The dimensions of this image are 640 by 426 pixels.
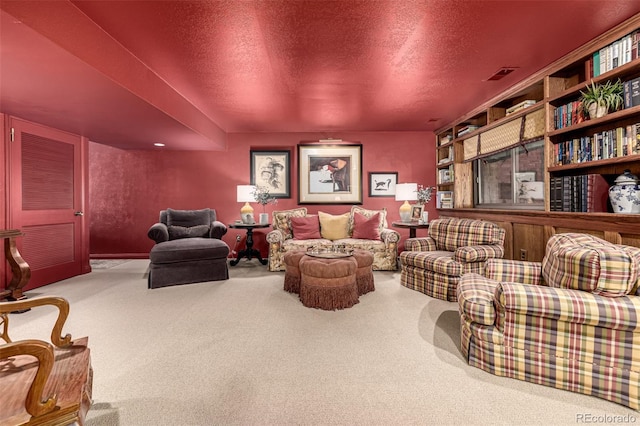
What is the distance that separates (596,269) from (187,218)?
4744mm

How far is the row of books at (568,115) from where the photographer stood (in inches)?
110

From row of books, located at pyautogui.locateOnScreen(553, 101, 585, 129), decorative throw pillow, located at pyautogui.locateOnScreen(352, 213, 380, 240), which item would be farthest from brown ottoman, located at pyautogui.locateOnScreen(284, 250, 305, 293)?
row of books, located at pyautogui.locateOnScreen(553, 101, 585, 129)

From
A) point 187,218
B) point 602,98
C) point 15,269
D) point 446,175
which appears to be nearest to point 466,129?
point 446,175

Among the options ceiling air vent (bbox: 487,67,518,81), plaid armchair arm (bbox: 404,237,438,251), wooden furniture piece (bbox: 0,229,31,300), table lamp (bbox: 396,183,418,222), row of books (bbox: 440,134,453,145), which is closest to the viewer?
ceiling air vent (bbox: 487,67,518,81)

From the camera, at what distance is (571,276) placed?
1743mm

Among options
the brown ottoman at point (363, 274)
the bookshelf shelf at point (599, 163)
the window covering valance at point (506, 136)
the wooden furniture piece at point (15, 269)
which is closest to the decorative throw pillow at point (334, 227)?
the brown ottoman at point (363, 274)

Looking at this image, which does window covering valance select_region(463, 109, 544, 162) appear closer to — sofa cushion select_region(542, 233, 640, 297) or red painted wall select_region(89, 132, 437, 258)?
red painted wall select_region(89, 132, 437, 258)

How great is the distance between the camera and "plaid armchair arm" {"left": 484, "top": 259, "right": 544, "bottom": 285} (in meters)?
2.32

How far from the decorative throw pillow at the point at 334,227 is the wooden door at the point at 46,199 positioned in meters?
3.81

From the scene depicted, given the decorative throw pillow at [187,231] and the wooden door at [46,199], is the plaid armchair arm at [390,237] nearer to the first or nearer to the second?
the decorative throw pillow at [187,231]

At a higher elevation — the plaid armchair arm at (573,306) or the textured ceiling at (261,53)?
the textured ceiling at (261,53)

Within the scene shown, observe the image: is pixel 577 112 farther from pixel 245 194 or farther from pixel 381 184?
pixel 245 194

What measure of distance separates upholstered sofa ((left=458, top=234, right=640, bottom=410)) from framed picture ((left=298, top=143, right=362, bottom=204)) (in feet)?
12.8

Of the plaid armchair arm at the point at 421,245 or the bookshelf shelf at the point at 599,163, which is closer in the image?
the bookshelf shelf at the point at 599,163
